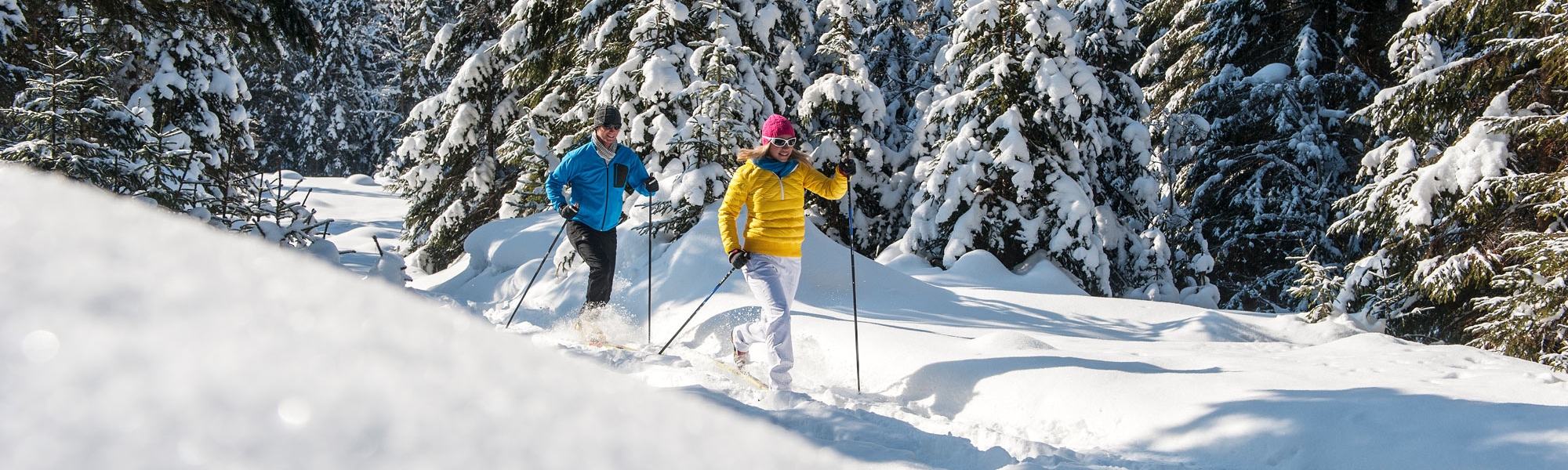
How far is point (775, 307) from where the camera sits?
577 cm

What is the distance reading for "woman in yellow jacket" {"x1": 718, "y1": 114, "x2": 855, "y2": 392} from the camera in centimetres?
571

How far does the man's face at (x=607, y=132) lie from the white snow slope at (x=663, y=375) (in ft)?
5.24

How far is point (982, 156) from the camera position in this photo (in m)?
12.8

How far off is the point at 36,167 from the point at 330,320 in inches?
241

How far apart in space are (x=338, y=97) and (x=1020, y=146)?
129ft

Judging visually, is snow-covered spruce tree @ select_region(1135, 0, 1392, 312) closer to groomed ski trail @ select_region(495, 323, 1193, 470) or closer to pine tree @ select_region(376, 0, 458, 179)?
groomed ski trail @ select_region(495, 323, 1193, 470)

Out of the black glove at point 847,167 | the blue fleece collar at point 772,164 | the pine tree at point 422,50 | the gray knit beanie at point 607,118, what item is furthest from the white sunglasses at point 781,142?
the pine tree at point 422,50

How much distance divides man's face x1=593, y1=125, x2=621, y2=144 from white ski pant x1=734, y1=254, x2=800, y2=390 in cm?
206

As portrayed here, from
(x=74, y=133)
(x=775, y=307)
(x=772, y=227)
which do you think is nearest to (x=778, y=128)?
(x=772, y=227)

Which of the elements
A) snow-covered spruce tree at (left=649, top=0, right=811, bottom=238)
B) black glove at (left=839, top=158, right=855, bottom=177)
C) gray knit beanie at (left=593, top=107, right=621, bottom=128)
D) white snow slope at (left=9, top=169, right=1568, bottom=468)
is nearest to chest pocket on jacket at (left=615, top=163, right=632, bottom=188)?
gray knit beanie at (left=593, top=107, right=621, bottom=128)

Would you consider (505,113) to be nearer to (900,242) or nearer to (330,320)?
(900,242)

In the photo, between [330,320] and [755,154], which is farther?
[755,154]

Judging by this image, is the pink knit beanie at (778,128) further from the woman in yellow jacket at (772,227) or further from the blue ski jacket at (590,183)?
the blue ski jacket at (590,183)

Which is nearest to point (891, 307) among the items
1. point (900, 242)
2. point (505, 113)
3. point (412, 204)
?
point (900, 242)
